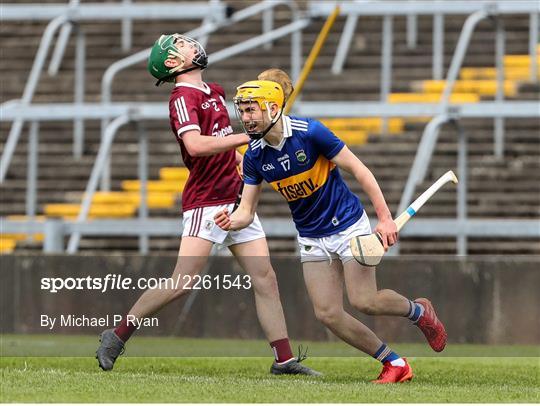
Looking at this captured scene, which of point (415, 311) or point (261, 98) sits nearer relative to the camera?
point (261, 98)

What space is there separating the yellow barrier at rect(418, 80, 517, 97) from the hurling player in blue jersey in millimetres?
8555

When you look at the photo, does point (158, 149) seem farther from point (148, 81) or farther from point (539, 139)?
point (539, 139)

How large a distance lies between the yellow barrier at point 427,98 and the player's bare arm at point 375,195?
841 centimetres

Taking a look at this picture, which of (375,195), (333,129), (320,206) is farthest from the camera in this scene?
(333,129)

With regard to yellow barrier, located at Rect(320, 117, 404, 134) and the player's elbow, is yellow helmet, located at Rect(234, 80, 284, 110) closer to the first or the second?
the player's elbow

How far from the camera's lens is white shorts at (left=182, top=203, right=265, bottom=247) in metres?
11.0

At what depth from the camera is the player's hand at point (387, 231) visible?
32.8 feet

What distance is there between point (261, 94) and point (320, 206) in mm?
774

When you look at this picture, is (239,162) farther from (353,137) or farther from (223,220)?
(353,137)

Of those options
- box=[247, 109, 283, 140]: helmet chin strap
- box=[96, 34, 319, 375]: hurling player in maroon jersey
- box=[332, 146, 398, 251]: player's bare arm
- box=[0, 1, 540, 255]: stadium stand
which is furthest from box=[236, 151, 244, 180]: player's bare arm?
box=[0, 1, 540, 255]: stadium stand

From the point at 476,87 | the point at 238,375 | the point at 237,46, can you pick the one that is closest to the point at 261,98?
the point at 238,375

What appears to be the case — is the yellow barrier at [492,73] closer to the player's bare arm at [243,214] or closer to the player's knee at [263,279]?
the player's knee at [263,279]

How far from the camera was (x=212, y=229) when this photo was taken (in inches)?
431

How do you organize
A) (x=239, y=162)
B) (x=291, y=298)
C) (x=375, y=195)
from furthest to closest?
(x=291, y=298) < (x=239, y=162) < (x=375, y=195)
